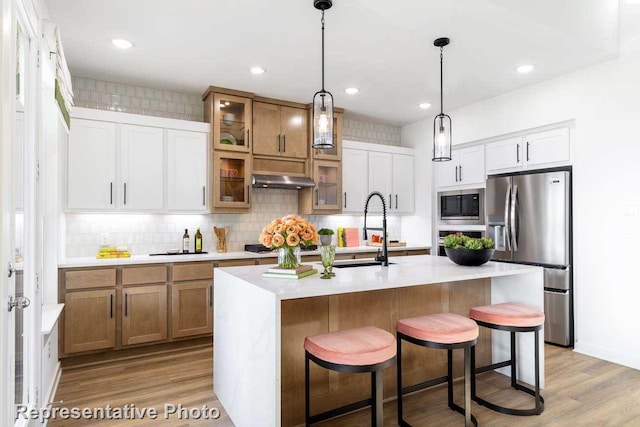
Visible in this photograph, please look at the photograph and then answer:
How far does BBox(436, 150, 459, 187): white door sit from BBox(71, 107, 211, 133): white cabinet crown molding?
10.4 feet

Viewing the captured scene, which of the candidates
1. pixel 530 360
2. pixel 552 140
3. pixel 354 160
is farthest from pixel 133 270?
pixel 552 140

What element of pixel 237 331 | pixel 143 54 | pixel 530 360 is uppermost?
pixel 143 54

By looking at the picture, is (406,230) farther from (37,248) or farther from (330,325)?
(37,248)

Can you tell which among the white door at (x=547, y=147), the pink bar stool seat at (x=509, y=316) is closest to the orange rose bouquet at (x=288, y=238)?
the pink bar stool seat at (x=509, y=316)

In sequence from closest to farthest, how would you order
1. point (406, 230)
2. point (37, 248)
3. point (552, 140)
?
point (37, 248), point (552, 140), point (406, 230)

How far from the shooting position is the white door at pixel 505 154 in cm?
443

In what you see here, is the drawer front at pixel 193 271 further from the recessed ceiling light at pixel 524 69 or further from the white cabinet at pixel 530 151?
the recessed ceiling light at pixel 524 69

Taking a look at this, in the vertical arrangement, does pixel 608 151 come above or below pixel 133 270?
above

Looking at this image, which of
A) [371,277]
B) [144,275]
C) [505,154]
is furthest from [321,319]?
[505,154]

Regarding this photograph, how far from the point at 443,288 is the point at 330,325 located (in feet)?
→ 3.35

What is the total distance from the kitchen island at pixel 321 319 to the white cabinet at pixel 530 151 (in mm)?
Answer: 1697

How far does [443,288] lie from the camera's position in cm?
302

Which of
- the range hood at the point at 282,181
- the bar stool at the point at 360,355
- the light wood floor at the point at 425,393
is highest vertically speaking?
the range hood at the point at 282,181

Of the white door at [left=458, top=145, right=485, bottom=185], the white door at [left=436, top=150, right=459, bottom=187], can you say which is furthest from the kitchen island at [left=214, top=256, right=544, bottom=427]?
the white door at [left=436, top=150, right=459, bottom=187]
